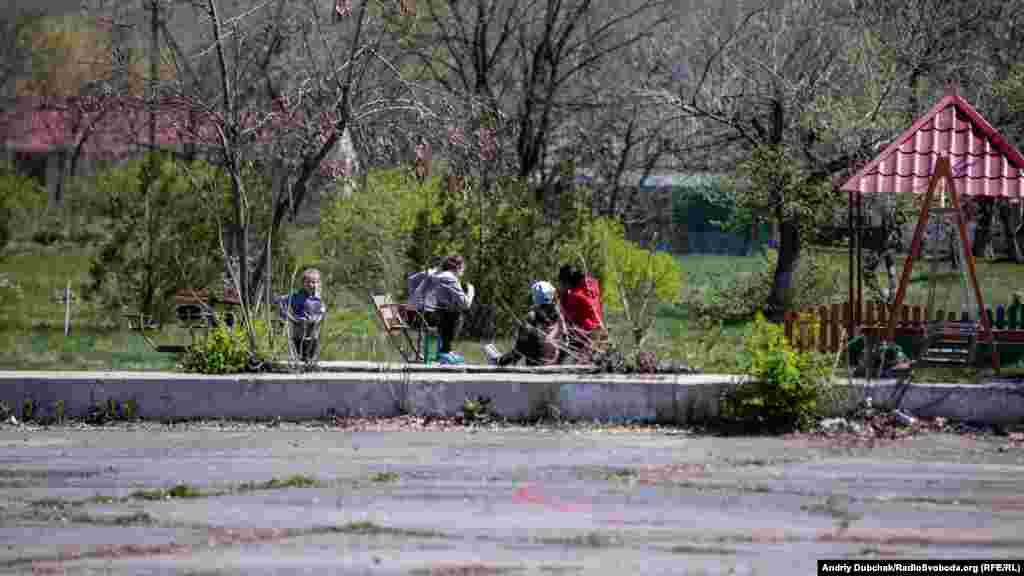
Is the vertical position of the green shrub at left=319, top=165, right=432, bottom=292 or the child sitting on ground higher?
the green shrub at left=319, top=165, right=432, bottom=292

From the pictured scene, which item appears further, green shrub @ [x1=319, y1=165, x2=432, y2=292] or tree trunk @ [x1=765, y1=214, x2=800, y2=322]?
tree trunk @ [x1=765, y1=214, x2=800, y2=322]

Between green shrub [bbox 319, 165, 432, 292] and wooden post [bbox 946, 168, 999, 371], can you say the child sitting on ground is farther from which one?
green shrub [bbox 319, 165, 432, 292]

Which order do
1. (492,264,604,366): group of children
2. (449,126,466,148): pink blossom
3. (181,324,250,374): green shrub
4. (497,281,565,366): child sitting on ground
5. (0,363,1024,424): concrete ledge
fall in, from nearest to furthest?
(0,363,1024,424): concrete ledge < (181,324,250,374): green shrub < (492,264,604,366): group of children < (497,281,565,366): child sitting on ground < (449,126,466,148): pink blossom

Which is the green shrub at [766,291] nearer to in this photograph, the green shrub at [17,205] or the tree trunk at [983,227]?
the tree trunk at [983,227]

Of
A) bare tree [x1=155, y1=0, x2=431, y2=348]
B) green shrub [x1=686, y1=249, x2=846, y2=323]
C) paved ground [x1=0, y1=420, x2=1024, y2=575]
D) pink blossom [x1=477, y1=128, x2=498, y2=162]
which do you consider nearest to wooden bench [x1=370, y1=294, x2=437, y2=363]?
bare tree [x1=155, y1=0, x2=431, y2=348]

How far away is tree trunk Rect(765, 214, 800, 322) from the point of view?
22.9 meters

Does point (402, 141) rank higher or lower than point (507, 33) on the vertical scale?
lower

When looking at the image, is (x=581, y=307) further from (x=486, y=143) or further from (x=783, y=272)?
(x=783, y=272)

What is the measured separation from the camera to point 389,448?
10.7 metres

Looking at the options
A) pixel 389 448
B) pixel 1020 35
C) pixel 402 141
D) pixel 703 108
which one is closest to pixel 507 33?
pixel 703 108

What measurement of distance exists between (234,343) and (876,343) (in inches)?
227

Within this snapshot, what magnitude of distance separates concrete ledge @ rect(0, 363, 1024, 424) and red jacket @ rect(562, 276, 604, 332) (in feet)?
8.01

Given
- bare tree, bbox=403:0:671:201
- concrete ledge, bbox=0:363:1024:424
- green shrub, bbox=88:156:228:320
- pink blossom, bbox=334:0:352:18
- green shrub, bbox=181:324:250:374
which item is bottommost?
concrete ledge, bbox=0:363:1024:424

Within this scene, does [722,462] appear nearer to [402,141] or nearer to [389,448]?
[389,448]
